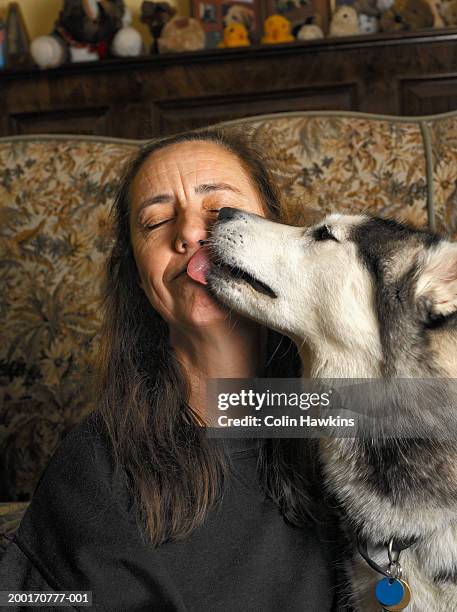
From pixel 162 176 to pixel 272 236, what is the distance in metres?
0.29

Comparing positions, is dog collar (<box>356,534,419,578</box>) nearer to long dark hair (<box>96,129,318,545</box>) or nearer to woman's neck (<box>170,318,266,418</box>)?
long dark hair (<box>96,129,318,545</box>)

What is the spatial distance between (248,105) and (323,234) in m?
2.69

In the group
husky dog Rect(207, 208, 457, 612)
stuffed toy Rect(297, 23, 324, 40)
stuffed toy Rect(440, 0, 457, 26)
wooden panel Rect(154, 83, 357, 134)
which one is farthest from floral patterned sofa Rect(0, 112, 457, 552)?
stuffed toy Rect(440, 0, 457, 26)

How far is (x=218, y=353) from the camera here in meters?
1.33

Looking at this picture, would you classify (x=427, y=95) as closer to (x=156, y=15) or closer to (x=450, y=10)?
(x=450, y=10)

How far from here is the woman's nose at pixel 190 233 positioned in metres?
1.28

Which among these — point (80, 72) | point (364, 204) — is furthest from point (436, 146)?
point (80, 72)

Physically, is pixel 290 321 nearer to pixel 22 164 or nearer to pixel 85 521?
pixel 85 521

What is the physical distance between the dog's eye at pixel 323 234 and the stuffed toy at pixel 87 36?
2900 millimetres

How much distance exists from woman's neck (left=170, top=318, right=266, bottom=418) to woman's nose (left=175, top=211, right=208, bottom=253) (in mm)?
152

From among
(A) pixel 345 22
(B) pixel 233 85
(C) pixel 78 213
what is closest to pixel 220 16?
(B) pixel 233 85

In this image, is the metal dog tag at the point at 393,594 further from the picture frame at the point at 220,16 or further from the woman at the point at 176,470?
the picture frame at the point at 220,16

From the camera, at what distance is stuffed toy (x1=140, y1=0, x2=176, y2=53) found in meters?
3.84

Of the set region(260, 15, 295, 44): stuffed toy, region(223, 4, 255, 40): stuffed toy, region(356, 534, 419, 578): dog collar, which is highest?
region(223, 4, 255, 40): stuffed toy
